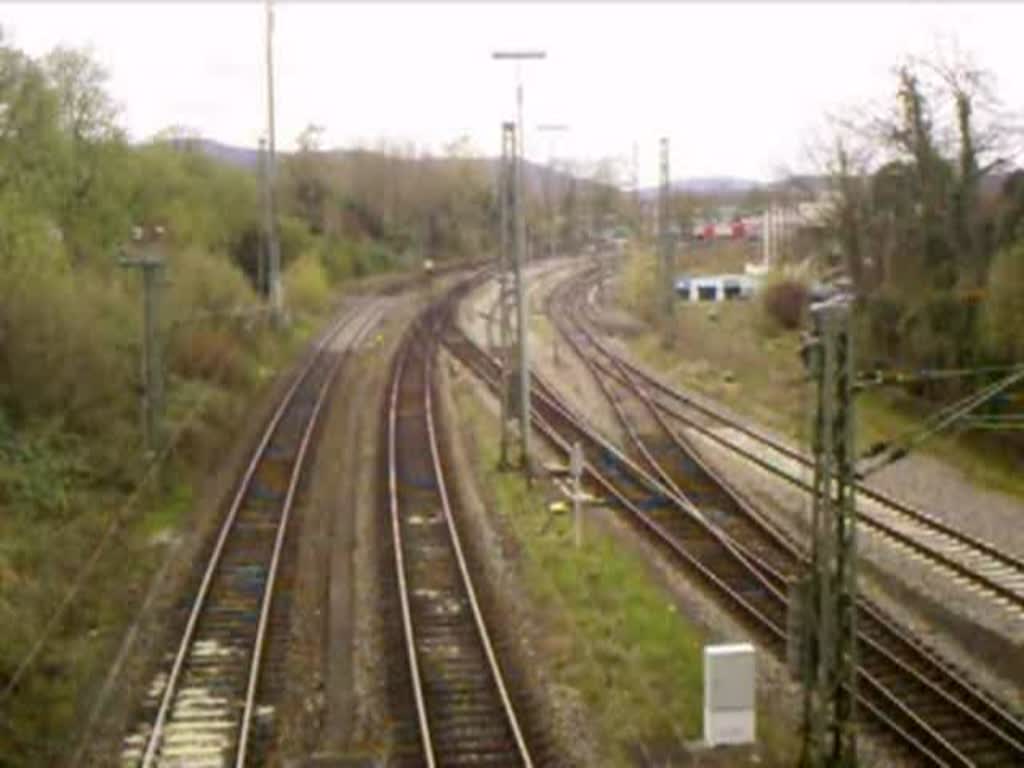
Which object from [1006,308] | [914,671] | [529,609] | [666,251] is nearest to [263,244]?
[666,251]

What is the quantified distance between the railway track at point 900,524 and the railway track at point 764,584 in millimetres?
1172

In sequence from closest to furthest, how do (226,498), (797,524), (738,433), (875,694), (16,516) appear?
1. (875,694)
2. (16,516)
3. (797,524)
4. (226,498)
5. (738,433)

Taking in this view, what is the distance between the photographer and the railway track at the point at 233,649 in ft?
40.2

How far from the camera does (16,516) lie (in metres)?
18.1

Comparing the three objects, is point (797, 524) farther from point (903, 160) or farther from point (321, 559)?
point (903, 160)

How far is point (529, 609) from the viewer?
15930 millimetres

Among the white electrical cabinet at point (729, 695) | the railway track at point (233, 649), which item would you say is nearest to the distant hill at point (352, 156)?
the railway track at point (233, 649)

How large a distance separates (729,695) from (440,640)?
3.82 m

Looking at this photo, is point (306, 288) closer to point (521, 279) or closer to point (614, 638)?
point (521, 279)

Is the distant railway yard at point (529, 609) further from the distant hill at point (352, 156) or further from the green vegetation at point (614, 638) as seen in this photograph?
the distant hill at point (352, 156)

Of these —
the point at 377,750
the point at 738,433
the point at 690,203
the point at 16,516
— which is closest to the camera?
the point at 377,750

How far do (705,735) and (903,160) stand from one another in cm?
2510

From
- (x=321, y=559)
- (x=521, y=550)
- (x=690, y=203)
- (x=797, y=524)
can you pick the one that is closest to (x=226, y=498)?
(x=321, y=559)

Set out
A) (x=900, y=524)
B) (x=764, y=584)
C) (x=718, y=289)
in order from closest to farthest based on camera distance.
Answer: (x=764, y=584) < (x=900, y=524) < (x=718, y=289)
